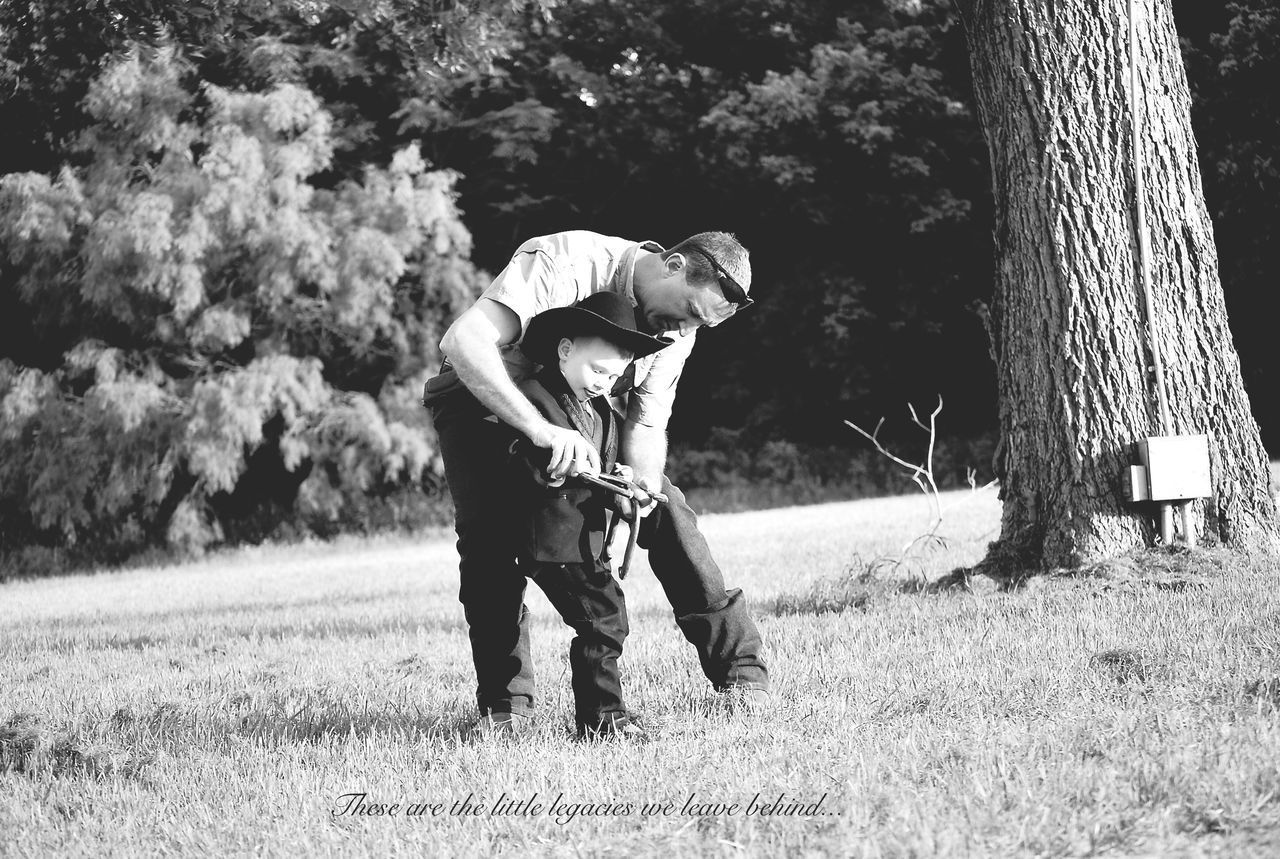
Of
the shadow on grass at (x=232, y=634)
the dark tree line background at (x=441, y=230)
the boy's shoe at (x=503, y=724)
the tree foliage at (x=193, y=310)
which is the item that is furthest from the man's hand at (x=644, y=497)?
the tree foliage at (x=193, y=310)

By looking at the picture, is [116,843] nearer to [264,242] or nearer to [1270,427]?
[264,242]

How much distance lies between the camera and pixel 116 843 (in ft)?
10.0

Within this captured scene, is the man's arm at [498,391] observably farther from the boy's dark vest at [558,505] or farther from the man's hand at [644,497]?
the man's hand at [644,497]

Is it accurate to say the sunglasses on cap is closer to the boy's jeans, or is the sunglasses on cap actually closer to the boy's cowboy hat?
the boy's cowboy hat

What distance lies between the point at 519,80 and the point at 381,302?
781 centimetres

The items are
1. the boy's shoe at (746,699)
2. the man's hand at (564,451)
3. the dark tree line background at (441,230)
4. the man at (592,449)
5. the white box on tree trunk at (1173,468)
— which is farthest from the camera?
the dark tree line background at (441,230)

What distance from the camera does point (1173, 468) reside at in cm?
554

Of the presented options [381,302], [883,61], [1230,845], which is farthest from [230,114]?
[1230,845]

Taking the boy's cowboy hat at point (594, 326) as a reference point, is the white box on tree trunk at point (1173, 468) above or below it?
below

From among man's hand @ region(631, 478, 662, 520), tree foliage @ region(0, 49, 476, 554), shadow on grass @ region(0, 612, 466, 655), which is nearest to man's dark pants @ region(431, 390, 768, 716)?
man's hand @ region(631, 478, 662, 520)

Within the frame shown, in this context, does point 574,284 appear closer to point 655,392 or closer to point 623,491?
point 655,392

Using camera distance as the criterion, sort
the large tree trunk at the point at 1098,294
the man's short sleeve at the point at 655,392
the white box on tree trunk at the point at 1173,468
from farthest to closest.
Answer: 1. the large tree trunk at the point at 1098,294
2. the white box on tree trunk at the point at 1173,468
3. the man's short sleeve at the point at 655,392

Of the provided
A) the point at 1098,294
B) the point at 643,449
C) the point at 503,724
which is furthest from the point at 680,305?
the point at 1098,294

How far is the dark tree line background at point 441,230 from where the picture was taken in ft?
57.9
